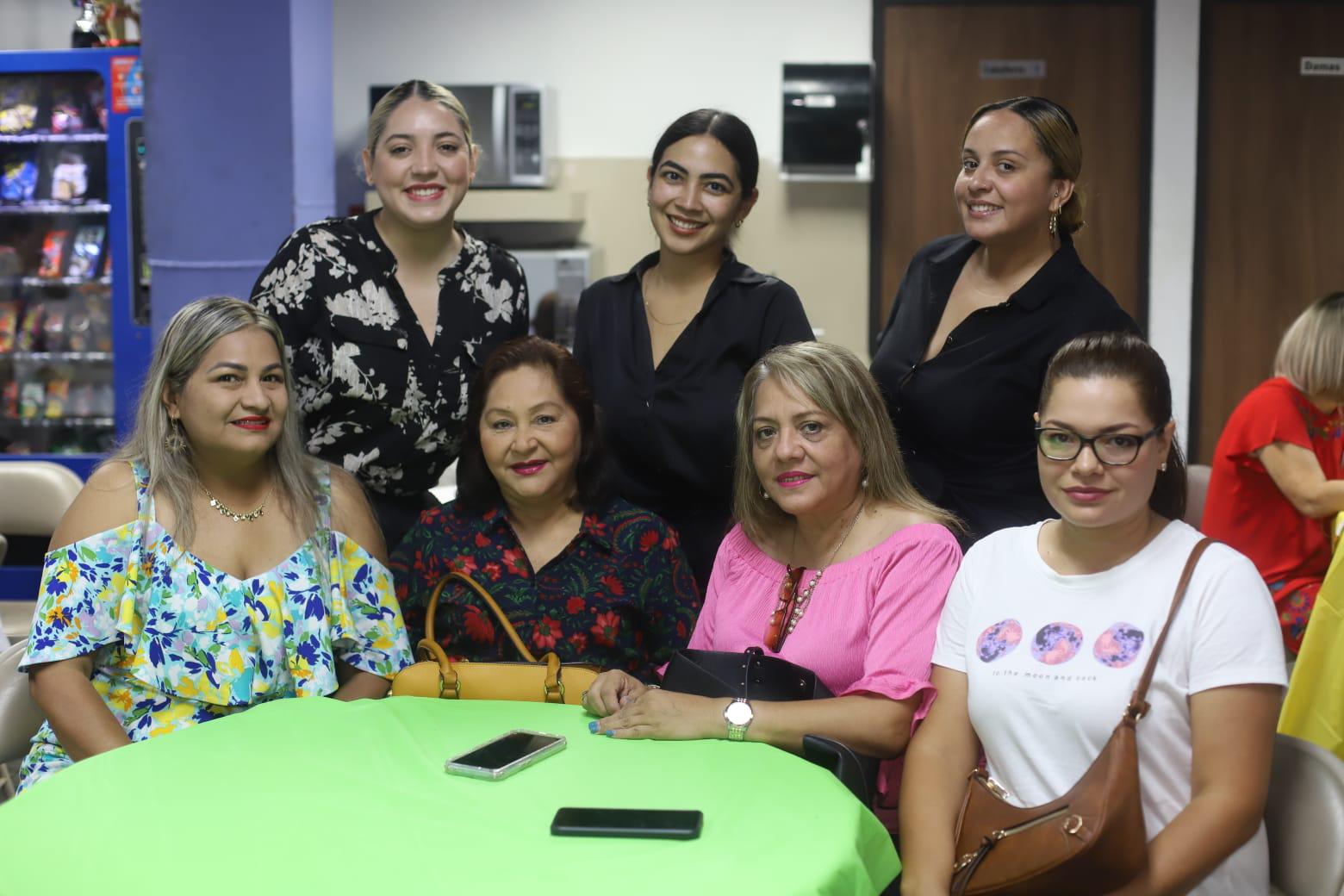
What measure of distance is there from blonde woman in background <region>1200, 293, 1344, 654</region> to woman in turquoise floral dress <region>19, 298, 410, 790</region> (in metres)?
2.30

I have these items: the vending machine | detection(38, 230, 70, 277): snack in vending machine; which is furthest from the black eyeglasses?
detection(38, 230, 70, 277): snack in vending machine

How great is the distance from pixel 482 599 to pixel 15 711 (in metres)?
0.81

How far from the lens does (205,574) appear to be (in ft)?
7.08

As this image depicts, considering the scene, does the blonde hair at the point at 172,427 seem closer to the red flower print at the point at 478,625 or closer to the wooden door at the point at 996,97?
the red flower print at the point at 478,625

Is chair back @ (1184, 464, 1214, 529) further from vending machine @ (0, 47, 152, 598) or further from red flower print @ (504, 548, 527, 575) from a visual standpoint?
vending machine @ (0, 47, 152, 598)

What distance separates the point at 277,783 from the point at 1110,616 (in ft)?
3.64

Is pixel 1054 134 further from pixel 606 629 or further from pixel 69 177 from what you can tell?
pixel 69 177

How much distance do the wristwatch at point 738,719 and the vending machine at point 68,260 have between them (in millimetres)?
4269

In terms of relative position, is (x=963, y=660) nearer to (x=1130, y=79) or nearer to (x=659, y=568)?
(x=659, y=568)

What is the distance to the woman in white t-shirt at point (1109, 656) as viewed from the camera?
5.25 ft

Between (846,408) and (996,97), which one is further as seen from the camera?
(996,97)

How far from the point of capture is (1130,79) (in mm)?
5852

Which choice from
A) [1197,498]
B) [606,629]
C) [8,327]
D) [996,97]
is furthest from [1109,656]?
[8,327]

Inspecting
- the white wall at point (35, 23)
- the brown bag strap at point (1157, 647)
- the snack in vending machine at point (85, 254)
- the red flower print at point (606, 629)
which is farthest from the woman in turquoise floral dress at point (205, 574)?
the white wall at point (35, 23)
